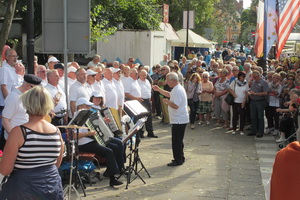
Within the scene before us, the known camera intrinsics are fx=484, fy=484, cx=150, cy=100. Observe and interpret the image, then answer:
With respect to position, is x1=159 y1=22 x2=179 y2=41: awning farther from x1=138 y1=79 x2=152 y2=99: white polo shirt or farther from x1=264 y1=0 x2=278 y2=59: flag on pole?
x1=138 y1=79 x2=152 y2=99: white polo shirt

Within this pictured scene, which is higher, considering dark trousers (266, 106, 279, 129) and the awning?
the awning

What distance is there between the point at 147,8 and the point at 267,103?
13.5 meters

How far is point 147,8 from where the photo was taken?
84.3 ft

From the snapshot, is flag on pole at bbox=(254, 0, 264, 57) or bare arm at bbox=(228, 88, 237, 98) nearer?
bare arm at bbox=(228, 88, 237, 98)

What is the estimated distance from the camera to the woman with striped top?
4449 mm

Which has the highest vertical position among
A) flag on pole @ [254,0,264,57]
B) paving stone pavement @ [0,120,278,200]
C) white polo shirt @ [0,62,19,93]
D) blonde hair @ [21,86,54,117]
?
flag on pole @ [254,0,264,57]

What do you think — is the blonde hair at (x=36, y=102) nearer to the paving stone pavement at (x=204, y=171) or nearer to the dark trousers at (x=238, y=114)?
the paving stone pavement at (x=204, y=171)

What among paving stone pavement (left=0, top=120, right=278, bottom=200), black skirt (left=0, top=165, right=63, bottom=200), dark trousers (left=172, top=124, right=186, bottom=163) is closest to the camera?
black skirt (left=0, top=165, right=63, bottom=200)

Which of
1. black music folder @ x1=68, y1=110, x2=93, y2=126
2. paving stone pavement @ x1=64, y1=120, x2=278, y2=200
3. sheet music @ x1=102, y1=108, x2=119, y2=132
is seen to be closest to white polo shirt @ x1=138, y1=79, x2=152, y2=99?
paving stone pavement @ x1=64, y1=120, x2=278, y2=200

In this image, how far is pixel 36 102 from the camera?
4488mm

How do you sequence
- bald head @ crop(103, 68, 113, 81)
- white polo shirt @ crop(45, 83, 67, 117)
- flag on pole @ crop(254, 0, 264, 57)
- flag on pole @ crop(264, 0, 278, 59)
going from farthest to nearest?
flag on pole @ crop(254, 0, 264, 57) → flag on pole @ crop(264, 0, 278, 59) → bald head @ crop(103, 68, 113, 81) → white polo shirt @ crop(45, 83, 67, 117)

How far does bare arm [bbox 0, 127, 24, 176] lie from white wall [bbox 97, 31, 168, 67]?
62.2 feet

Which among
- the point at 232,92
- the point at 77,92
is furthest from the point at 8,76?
the point at 232,92

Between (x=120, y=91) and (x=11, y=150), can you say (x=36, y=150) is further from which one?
(x=120, y=91)
